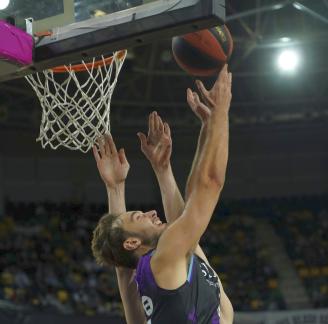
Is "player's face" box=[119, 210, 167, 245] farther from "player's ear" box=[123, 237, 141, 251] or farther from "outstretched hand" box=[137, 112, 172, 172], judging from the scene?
"outstretched hand" box=[137, 112, 172, 172]

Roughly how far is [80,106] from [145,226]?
1474 millimetres

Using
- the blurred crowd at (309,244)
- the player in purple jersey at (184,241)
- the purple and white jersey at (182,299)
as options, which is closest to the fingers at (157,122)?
the player in purple jersey at (184,241)

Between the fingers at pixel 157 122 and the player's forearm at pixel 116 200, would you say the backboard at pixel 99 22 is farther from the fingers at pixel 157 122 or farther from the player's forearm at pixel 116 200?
the player's forearm at pixel 116 200

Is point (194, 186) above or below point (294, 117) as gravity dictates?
above

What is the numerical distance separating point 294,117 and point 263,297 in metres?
5.00

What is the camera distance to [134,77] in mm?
14172

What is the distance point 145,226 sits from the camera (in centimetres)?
253

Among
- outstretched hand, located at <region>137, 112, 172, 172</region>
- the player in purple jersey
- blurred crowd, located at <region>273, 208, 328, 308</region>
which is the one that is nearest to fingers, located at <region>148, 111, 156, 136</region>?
outstretched hand, located at <region>137, 112, 172, 172</region>

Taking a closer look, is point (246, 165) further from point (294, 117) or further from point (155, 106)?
→ point (155, 106)

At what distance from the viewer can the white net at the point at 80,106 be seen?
12.1 ft

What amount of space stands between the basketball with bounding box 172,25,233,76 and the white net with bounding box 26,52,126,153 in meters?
0.42

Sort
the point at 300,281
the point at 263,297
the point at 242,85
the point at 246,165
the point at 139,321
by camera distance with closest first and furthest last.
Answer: the point at 139,321, the point at 263,297, the point at 300,281, the point at 242,85, the point at 246,165

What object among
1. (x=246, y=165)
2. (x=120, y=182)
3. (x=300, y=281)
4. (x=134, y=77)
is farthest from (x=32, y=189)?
(x=120, y=182)

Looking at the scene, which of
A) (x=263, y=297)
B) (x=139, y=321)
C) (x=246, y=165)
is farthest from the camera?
(x=246, y=165)
